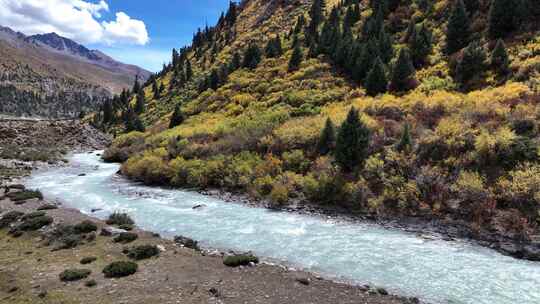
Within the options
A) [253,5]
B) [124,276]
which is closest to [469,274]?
[124,276]

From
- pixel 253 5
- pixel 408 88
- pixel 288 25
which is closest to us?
pixel 408 88

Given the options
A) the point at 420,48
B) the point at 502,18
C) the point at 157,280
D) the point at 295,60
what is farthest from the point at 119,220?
the point at 295,60

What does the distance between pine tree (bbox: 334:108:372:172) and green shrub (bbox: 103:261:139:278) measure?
18.6 meters

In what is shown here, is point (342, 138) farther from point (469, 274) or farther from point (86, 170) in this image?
point (86, 170)

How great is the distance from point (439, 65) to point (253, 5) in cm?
9890

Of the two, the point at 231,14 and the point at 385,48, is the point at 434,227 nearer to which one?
the point at 385,48

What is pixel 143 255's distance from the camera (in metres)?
17.0

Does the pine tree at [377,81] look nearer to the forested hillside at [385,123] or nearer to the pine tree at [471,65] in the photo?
the forested hillside at [385,123]

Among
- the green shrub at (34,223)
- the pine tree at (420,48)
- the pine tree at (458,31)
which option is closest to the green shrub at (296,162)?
the green shrub at (34,223)

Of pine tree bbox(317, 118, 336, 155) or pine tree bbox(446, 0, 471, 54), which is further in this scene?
pine tree bbox(446, 0, 471, 54)

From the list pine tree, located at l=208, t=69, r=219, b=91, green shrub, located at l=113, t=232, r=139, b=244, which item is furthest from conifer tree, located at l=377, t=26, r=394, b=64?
green shrub, located at l=113, t=232, r=139, b=244

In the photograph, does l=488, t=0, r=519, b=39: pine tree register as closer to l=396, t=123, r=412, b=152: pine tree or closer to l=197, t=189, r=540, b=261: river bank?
l=396, t=123, r=412, b=152: pine tree

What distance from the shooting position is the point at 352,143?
2870cm

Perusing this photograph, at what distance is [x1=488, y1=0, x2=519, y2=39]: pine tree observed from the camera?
1810 inches
